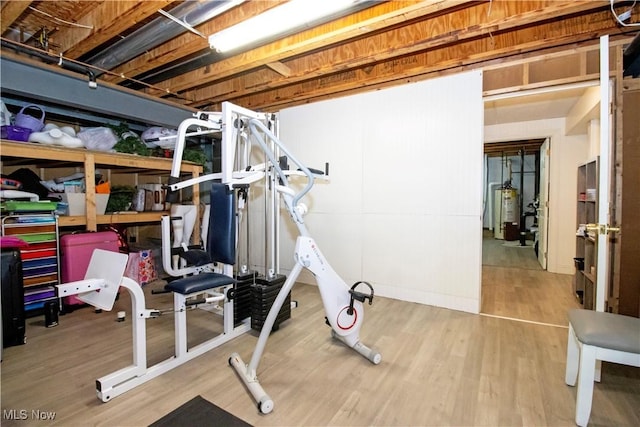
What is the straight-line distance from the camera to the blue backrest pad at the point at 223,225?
2.39 metres

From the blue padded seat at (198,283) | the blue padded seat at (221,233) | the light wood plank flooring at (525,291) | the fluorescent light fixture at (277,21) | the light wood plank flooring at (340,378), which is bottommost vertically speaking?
the light wood plank flooring at (340,378)

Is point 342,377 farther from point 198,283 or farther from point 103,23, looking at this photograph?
point 103,23

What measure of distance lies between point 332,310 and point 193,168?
135 inches

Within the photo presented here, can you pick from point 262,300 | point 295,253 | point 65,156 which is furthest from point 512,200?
point 65,156

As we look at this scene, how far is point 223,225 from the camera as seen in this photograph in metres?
2.43

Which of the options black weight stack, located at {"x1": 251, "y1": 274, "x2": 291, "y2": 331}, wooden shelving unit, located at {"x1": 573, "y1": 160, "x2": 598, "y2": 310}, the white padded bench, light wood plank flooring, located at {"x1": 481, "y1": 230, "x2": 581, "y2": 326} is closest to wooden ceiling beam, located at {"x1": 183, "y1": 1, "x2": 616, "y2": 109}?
wooden shelving unit, located at {"x1": 573, "y1": 160, "x2": 598, "y2": 310}

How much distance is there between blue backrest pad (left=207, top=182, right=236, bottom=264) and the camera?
2.39 meters

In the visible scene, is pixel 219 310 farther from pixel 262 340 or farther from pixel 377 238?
pixel 377 238

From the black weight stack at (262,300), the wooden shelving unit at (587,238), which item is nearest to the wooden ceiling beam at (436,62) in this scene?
the wooden shelving unit at (587,238)

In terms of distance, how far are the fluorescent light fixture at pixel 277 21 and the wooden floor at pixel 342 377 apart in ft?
8.46

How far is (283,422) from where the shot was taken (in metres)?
1.64

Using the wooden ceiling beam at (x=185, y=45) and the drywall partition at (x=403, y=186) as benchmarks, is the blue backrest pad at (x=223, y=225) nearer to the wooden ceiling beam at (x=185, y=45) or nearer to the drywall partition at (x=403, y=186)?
the wooden ceiling beam at (x=185, y=45)

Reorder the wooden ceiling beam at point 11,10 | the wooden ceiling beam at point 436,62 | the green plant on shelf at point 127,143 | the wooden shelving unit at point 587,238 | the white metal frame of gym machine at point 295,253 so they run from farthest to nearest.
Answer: the green plant on shelf at point 127,143, the wooden shelving unit at point 587,238, the wooden ceiling beam at point 436,62, the wooden ceiling beam at point 11,10, the white metal frame of gym machine at point 295,253

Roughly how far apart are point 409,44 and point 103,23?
2649 millimetres
